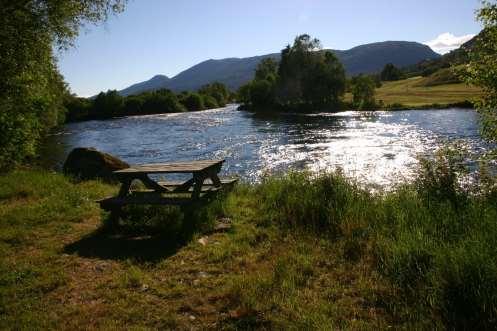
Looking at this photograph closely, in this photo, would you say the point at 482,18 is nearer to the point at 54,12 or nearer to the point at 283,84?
the point at 54,12

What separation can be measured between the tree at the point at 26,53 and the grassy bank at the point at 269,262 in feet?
12.7

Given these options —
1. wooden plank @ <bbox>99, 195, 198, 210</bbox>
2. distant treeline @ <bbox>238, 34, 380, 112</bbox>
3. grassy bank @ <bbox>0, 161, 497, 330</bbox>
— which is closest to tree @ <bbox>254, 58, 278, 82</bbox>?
distant treeline @ <bbox>238, 34, 380, 112</bbox>

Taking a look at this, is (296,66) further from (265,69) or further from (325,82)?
(265,69)

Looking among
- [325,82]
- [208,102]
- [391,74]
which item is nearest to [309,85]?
[325,82]

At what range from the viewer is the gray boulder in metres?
16.8

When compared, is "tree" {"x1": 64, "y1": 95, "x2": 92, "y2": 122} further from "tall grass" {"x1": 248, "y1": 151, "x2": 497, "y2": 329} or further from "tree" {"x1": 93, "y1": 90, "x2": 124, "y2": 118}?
"tall grass" {"x1": 248, "y1": 151, "x2": 497, "y2": 329}

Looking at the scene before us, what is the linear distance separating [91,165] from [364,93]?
270 ft

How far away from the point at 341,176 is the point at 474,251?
6.06 metres

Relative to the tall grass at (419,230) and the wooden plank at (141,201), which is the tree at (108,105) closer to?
the tall grass at (419,230)

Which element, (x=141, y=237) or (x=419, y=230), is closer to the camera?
(x=419, y=230)

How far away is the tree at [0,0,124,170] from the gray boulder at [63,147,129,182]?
225cm

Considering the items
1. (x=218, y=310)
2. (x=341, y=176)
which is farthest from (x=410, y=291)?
(x=341, y=176)

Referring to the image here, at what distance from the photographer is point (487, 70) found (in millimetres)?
10797

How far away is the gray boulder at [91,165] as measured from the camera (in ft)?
55.0
